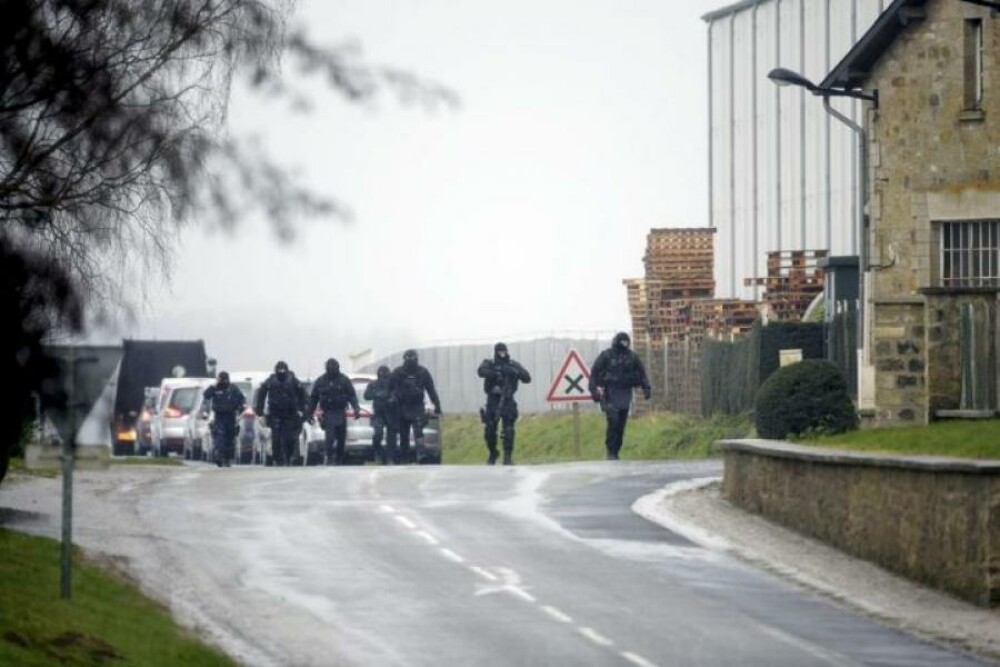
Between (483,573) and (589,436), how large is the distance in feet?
124

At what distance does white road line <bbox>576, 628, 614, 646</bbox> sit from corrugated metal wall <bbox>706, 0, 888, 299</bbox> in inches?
1578

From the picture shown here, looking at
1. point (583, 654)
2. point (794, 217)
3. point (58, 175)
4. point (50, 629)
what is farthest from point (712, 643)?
point (794, 217)

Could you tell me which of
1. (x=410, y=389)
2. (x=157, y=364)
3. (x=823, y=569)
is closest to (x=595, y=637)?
(x=823, y=569)

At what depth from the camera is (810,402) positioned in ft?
96.1

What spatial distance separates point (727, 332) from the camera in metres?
53.8

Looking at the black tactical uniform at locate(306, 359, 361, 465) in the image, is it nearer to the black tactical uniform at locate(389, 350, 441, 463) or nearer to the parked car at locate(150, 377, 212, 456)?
the black tactical uniform at locate(389, 350, 441, 463)

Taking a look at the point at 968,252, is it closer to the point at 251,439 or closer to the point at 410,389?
the point at 410,389

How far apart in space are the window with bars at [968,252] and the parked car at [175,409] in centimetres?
1683

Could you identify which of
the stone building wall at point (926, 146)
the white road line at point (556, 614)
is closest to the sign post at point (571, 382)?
the stone building wall at point (926, 146)

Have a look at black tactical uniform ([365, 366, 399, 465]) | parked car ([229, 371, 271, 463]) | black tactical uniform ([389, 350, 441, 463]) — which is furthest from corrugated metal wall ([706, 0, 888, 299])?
black tactical uniform ([389, 350, 441, 463])

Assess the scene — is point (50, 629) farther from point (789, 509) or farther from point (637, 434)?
point (637, 434)

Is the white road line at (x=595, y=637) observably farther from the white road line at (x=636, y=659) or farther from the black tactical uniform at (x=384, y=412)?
the black tactical uniform at (x=384, y=412)

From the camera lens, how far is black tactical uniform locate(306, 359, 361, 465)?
3994 cm

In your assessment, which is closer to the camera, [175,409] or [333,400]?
[333,400]
